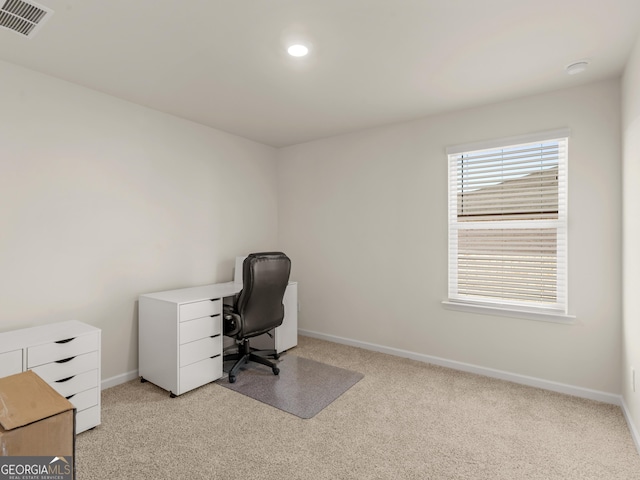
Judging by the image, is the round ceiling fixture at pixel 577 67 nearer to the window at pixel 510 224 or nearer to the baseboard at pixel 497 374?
the window at pixel 510 224

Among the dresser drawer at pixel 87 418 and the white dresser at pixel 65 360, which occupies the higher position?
the white dresser at pixel 65 360

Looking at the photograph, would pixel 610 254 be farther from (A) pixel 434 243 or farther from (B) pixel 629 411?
(A) pixel 434 243

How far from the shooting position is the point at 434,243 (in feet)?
11.0

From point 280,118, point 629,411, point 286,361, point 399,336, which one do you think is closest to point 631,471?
point 629,411

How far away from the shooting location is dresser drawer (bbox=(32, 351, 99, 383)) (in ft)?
6.84

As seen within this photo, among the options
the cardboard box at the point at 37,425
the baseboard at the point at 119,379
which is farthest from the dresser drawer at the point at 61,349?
the cardboard box at the point at 37,425

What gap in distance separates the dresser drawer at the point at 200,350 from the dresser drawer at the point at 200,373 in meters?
0.04

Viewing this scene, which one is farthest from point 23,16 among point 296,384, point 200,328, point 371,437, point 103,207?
point 371,437

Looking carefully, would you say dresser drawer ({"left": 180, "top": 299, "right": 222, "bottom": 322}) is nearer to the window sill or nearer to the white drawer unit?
the white drawer unit

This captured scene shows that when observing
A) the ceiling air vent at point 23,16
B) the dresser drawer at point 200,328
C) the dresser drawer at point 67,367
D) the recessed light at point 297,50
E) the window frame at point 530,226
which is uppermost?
the recessed light at point 297,50

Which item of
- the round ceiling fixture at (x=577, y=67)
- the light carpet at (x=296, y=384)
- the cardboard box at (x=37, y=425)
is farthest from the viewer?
the light carpet at (x=296, y=384)

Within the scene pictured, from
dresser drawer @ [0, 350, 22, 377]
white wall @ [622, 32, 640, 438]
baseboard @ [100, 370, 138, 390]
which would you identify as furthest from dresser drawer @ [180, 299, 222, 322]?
white wall @ [622, 32, 640, 438]

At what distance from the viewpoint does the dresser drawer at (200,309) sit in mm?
2701

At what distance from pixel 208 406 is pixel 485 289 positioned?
2510mm
